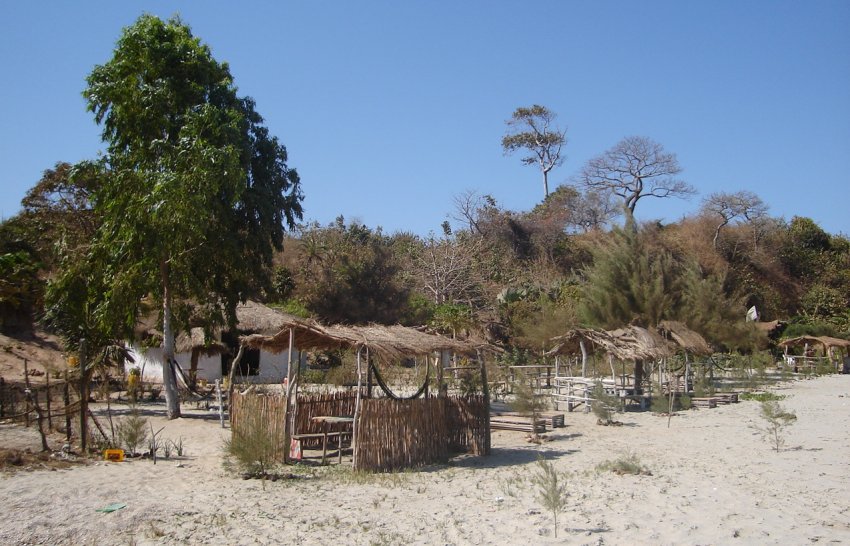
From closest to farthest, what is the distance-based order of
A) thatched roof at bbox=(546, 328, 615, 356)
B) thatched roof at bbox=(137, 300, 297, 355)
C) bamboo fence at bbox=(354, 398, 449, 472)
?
bamboo fence at bbox=(354, 398, 449, 472)
thatched roof at bbox=(546, 328, 615, 356)
thatched roof at bbox=(137, 300, 297, 355)

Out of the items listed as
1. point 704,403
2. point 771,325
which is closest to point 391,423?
point 704,403

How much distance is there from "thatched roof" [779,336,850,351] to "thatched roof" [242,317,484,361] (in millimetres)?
27332

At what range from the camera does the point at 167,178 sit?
15781 mm

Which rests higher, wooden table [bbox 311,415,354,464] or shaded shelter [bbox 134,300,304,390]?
shaded shelter [bbox 134,300,304,390]

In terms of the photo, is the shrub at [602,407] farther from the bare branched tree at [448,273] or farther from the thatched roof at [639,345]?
the bare branched tree at [448,273]

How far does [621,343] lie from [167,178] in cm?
1277

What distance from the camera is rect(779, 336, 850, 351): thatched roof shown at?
107ft

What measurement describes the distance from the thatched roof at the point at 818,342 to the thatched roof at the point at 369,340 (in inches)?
1076

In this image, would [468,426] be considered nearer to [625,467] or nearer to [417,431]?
[417,431]

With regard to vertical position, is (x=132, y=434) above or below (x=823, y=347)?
below

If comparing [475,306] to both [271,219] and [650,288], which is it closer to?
[650,288]

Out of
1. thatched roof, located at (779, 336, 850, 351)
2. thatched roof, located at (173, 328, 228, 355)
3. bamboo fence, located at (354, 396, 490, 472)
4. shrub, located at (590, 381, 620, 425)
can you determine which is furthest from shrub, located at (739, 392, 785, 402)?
thatched roof, located at (173, 328, 228, 355)

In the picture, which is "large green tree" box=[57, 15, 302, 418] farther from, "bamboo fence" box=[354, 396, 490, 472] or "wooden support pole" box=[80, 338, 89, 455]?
"bamboo fence" box=[354, 396, 490, 472]

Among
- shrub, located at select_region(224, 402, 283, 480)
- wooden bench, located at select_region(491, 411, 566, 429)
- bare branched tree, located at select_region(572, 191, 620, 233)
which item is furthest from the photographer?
bare branched tree, located at select_region(572, 191, 620, 233)
